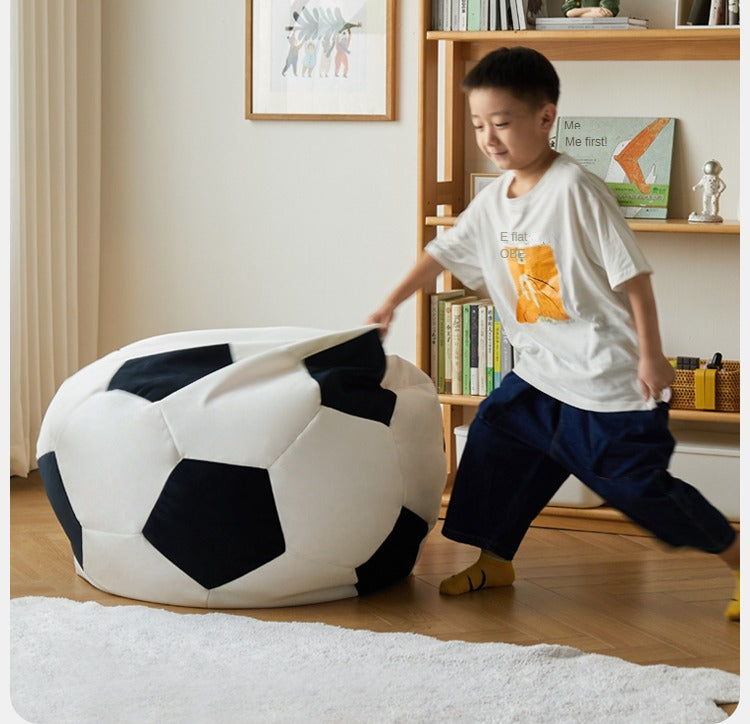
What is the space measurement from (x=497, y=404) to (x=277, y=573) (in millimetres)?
544

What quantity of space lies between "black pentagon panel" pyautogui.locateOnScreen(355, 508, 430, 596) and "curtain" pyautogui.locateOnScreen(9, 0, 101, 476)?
1389 millimetres

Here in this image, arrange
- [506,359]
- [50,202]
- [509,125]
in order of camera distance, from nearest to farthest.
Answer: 1. [509,125]
2. [506,359]
3. [50,202]

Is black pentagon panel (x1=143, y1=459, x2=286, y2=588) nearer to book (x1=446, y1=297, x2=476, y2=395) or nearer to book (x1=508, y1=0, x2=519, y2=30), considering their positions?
book (x1=446, y1=297, x2=476, y2=395)

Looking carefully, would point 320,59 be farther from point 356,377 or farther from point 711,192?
point 356,377

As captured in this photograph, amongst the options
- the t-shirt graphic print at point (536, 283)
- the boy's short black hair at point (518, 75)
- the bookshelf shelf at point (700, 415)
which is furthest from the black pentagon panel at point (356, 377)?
the bookshelf shelf at point (700, 415)

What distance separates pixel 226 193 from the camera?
3.63m

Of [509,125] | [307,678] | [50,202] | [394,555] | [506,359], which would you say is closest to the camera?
[307,678]

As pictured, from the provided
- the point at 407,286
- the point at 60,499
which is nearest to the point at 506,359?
the point at 407,286

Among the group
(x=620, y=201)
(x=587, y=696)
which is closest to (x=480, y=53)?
(x=620, y=201)

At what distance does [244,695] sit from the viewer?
1.82 m

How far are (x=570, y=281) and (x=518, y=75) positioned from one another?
1.26 feet

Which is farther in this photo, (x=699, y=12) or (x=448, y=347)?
(x=448, y=347)

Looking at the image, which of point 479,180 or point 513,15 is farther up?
point 513,15

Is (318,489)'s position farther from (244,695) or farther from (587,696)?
(587,696)
